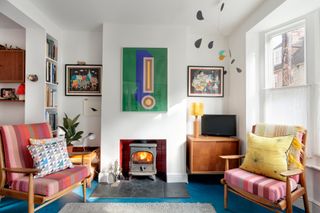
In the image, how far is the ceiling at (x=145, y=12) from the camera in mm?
2617

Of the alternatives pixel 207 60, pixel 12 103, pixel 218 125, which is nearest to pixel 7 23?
pixel 12 103

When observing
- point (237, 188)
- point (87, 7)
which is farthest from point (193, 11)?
point (237, 188)

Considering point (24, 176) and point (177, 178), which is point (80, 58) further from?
point (177, 178)

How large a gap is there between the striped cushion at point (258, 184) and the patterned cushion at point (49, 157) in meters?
1.93

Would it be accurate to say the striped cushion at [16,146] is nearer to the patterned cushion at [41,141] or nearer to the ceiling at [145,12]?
the patterned cushion at [41,141]

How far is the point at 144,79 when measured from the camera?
3258 millimetres

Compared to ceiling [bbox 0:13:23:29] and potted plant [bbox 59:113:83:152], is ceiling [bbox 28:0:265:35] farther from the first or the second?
potted plant [bbox 59:113:83:152]

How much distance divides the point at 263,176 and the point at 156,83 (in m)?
1.99

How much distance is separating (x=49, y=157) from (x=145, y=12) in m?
2.28

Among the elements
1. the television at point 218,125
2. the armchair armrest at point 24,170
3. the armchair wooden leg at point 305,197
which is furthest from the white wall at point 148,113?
the armchair wooden leg at point 305,197

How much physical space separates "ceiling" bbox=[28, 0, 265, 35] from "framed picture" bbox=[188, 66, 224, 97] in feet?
2.34

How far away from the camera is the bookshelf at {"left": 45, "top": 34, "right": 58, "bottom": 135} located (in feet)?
10.2

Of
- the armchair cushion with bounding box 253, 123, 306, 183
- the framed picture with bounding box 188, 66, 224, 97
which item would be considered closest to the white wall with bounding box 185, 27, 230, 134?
the framed picture with bounding box 188, 66, 224, 97

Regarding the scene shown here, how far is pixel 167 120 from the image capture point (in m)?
3.28
